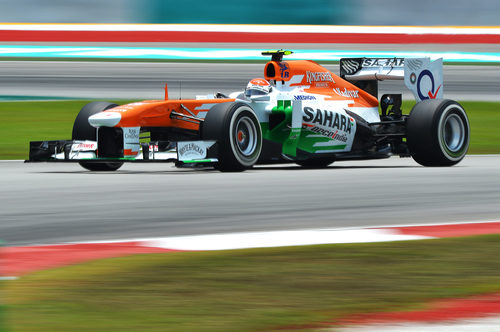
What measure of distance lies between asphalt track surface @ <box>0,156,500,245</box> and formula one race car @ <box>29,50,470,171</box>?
11.5 inches

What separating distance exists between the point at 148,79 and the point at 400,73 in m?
14.1

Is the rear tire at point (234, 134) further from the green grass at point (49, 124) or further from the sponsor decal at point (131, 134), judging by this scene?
the green grass at point (49, 124)

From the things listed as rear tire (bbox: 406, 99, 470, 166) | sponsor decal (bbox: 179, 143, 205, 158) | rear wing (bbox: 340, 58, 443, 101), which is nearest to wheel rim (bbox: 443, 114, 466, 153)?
rear tire (bbox: 406, 99, 470, 166)

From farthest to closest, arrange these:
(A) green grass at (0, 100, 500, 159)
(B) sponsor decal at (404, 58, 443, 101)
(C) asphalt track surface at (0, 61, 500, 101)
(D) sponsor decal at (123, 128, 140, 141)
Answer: (C) asphalt track surface at (0, 61, 500, 101)
(A) green grass at (0, 100, 500, 159)
(B) sponsor decal at (404, 58, 443, 101)
(D) sponsor decal at (123, 128, 140, 141)

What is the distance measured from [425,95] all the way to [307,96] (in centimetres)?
214

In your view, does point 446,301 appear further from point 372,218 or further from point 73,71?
point 73,71

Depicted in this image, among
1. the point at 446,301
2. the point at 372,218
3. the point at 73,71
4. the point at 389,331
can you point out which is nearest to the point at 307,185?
the point at 372,218

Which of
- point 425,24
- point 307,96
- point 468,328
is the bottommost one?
point 468,328

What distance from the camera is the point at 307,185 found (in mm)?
10680

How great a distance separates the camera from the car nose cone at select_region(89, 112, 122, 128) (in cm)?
1183

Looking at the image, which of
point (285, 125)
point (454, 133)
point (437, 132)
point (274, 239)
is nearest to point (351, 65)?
point (454, 133)

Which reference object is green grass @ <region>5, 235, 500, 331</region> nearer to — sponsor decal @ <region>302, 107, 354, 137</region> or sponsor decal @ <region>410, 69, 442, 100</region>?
sponsor decal @ <region>302, 107, 354, 137</region>

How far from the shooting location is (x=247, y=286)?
5223mm

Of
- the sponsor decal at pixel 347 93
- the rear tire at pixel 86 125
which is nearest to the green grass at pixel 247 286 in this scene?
the rear tire at pixel 86 125
